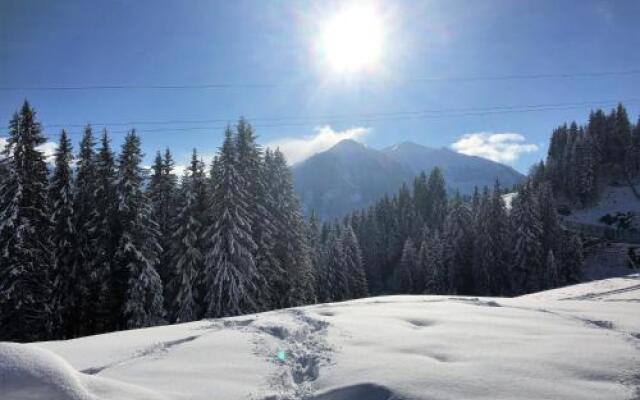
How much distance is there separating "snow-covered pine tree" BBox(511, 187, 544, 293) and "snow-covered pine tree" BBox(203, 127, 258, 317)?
139ft

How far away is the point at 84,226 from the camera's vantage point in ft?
92.6

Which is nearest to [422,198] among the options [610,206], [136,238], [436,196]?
[436,196]

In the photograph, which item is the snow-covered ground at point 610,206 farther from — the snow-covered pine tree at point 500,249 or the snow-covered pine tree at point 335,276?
the snow-covered pine tree at point 335,276

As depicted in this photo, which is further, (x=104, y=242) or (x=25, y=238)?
(x=104, y=242)

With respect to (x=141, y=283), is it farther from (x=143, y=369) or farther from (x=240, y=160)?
(x=143, y=369)

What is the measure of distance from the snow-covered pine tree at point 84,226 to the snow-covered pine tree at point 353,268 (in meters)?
34.9

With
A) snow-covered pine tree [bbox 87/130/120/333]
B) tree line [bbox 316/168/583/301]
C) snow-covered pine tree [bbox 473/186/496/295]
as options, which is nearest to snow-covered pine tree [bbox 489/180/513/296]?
tree line [bbox 316/168/583/301]

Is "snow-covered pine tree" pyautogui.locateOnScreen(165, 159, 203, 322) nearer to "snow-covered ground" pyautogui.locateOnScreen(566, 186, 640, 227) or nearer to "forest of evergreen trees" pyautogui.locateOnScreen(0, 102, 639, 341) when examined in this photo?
"forest of evergreen trees" pyautogui.locateOnScreen(0, 102, 639, 341)

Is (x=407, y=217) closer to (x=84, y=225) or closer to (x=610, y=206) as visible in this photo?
(x=610, y=206)

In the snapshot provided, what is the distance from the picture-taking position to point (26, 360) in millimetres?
5238

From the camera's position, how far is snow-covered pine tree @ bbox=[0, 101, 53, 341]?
2341 centimetres

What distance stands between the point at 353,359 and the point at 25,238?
24616 mm

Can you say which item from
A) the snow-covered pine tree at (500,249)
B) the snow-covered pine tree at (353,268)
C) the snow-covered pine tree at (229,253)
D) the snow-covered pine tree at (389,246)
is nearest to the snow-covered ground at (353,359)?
the snow-covered pine tree at (229,253)

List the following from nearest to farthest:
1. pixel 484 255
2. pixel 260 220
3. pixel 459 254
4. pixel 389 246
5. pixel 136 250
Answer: pixel 136 250 < pixel 260 220 < pixel 484 255 < pixel 459 254 < pixel 389 246
